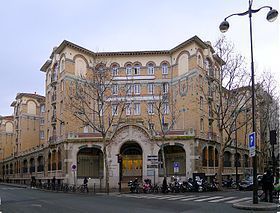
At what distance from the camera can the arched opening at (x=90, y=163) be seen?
158 feet

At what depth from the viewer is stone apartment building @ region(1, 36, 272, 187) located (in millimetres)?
45688

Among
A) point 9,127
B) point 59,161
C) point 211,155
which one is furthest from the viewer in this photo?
point 9,127

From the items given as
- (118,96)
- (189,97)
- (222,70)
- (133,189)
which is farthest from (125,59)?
(133,189)

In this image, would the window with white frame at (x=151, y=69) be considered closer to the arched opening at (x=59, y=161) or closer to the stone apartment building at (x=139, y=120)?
the stone apartment building at (x=139, y=120)

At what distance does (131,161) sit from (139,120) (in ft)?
16.8

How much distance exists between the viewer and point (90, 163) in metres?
49.2

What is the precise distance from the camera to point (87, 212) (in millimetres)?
16359

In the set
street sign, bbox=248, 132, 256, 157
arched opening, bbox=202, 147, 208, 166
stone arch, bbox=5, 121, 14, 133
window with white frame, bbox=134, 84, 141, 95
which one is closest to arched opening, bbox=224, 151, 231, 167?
arched opening, bbox=202, 147, 208, 166

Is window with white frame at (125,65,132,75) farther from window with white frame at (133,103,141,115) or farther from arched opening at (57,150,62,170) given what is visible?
arched opening at (57,150,62,170)

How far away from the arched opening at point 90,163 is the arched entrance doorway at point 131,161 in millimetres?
2837

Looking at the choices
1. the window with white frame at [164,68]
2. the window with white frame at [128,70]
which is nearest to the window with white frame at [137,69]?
the window with white frame at [128,70]

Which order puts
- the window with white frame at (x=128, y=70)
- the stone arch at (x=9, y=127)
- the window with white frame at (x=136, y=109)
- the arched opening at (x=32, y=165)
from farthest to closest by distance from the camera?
the stone arch at (x=9, y=127), the arched opening at (x=32, y=165), the window with white frame at (x=128, y=70), the window with white frame at (x=136, y=109)

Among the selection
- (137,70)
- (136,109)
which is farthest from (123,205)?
(137,70)

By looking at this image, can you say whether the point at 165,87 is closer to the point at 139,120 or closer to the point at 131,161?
the point at 139,120
